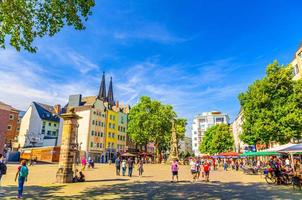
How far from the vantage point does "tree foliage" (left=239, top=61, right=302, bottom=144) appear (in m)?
28.6

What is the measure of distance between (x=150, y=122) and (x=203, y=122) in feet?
274

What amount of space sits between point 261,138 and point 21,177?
27.9 metres

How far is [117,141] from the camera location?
237 feet

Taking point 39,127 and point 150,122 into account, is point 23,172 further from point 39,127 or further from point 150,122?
point 39,127

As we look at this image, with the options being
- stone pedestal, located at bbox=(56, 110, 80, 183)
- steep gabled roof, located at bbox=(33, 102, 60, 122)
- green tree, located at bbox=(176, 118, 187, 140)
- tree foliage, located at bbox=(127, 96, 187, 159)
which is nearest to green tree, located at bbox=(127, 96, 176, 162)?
tree foliage, located at bbox=(127, 96, 187, 159)

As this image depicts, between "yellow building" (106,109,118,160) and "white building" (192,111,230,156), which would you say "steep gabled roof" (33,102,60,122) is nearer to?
"yellow building" (106,109,118,160)

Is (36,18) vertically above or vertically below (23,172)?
above

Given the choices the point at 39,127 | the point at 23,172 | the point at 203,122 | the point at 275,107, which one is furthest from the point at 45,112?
the point at 203,122

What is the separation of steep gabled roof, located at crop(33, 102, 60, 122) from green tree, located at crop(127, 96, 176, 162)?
74.2ft

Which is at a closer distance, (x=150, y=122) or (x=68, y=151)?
(x=68, y=151)

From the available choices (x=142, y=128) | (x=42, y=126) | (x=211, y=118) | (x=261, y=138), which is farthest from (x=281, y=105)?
(x=211, y=118)

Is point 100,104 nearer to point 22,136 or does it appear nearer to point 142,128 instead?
point 142,128

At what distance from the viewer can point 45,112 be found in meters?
69.6

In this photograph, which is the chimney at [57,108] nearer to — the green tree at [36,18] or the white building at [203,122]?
the green tree at [36,18]
